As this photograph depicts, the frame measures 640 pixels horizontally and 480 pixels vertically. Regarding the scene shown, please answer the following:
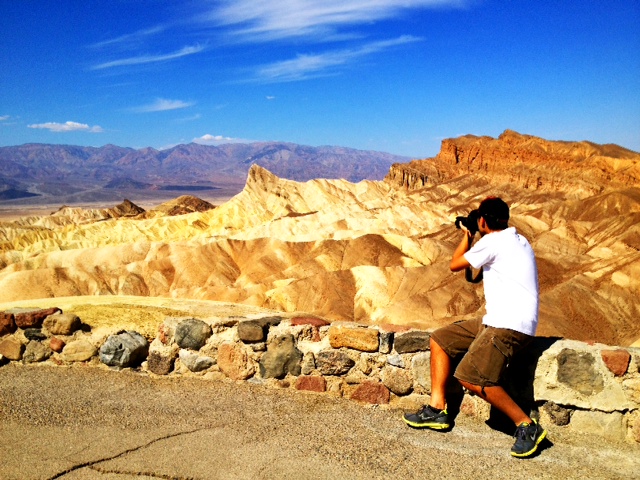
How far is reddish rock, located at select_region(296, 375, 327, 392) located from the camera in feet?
18.5

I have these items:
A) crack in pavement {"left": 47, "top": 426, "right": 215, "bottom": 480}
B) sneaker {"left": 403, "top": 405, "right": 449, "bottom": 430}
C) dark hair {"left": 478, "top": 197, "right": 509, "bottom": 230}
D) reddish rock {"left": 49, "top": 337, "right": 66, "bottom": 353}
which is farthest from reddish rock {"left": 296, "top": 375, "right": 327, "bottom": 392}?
reddish rock {"left": 49, "top": 337, "right": 66, "bottom": 353}

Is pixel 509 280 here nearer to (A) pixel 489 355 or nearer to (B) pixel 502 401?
(A) pixel 489 355

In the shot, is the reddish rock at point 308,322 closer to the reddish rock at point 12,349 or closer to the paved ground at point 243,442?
the paved ground at point 243,442

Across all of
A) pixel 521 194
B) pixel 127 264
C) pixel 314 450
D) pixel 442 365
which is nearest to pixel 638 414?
pixel 442 365

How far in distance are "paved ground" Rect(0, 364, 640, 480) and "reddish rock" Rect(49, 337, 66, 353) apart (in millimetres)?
759

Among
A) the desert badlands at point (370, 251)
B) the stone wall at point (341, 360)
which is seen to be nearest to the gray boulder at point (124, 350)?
the stone wall at point (341, 360)

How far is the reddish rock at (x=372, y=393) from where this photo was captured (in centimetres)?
538

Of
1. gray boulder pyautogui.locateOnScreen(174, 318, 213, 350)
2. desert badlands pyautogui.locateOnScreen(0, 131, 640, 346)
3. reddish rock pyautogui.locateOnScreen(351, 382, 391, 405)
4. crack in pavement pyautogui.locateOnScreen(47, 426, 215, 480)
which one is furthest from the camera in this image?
desert badlands pyautogui.locateOnScreen(0, 131, 640, 346)

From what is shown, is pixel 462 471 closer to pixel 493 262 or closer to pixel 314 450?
pixel 314 450

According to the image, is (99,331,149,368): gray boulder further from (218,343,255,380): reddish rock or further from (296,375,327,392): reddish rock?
(296,375,327,392): reddish rock

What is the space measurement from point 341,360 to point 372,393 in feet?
1.43

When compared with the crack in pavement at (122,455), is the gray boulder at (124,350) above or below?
above

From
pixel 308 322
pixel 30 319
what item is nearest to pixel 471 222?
pixel 308 322

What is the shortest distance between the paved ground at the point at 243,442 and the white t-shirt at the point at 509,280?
1004 mm
